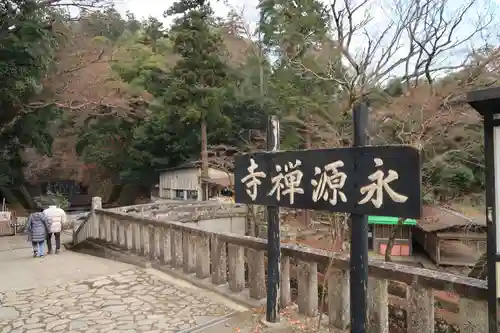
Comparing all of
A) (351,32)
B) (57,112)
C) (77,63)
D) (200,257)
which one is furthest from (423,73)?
(57,112)

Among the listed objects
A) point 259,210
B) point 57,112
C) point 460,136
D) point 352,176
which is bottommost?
point 259,210

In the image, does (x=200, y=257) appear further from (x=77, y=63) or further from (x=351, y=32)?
(x=77, y=63)

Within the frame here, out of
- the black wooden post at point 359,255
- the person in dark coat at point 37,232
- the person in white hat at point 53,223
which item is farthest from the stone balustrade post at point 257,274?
the person in white hat at point 53,223

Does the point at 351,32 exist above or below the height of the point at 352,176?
above

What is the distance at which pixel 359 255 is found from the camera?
337 cm

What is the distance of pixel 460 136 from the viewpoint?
1188cm

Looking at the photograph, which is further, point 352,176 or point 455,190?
point 455,190

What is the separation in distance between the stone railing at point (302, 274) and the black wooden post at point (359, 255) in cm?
52

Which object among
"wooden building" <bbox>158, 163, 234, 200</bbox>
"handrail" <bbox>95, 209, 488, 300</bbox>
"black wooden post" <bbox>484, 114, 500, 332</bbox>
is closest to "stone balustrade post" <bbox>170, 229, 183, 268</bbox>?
"handrail" <bbox>95, 209, 488, 300</bbox>

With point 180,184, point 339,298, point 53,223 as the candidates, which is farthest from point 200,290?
point 180,184

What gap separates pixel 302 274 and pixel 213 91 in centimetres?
2013

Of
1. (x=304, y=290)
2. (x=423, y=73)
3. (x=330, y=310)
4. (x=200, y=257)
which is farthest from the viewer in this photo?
(x=423, y=73)

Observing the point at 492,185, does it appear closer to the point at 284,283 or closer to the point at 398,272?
the point at 398,272

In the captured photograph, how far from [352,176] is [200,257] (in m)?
3.47
